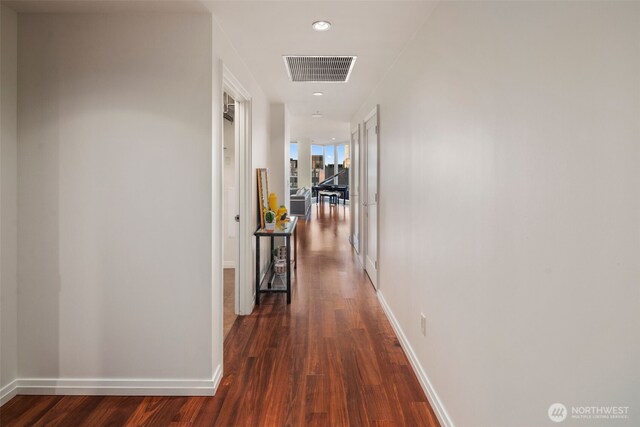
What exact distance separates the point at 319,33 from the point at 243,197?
5.18 feet

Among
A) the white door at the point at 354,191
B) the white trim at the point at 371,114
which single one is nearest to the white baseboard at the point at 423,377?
the white trim at the point at 371,114

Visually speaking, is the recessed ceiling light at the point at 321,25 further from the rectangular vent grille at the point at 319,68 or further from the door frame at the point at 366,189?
the door frame at the point at 366,189

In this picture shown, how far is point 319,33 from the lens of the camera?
8.57 ft

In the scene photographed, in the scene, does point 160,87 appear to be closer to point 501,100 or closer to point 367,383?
point 501,100

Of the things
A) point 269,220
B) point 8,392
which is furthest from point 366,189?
point 8,392

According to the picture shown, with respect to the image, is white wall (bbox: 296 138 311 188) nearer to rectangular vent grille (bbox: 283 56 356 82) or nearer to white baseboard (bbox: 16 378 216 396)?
rectangular vent grille (bbox: 283 56 356 82)

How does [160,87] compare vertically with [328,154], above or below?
below

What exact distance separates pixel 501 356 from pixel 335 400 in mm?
1172

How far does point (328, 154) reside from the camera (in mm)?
15992

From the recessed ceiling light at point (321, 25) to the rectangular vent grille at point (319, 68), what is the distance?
25.4 inches

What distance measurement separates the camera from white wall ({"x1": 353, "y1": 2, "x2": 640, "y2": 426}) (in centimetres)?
92

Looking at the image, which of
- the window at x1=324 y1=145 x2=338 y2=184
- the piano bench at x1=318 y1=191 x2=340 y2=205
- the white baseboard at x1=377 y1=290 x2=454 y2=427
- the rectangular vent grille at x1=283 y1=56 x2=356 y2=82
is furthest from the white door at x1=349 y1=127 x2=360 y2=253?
the window at x1=324 y1=145 x2=338 y2=184

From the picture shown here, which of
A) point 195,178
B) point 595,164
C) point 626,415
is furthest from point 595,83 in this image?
point 195,178

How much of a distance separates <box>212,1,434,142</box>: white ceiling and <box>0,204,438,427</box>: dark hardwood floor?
2304 millimetres
